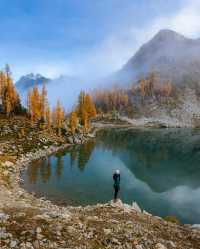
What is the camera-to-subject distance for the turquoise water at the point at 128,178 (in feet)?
136

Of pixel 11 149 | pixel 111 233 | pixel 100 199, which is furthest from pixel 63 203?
pixel 11 149

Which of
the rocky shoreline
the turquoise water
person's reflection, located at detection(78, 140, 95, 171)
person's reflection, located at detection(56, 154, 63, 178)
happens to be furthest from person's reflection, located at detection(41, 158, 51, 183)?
the rocky shoreline

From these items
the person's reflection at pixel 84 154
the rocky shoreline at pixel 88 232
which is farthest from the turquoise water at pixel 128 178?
the rocky shoreline at pixel 88 232

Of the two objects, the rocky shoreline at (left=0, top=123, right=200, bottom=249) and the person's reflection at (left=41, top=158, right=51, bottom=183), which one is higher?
the rocky shoreline at (left=0, top=123, right=200, bottom=249)

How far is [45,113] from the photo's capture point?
10956cm

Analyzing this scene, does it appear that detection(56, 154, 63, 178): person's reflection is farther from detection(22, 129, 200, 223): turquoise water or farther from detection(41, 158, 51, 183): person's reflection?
detection(41, 158, 51, 183): person's reflection

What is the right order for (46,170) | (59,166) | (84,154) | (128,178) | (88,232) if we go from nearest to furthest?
(88,232)
(128,178)
(46,170)
(59,166)
(84,154)

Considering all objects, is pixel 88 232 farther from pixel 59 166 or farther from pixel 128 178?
pixel 59 166

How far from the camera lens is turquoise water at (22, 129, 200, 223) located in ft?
136

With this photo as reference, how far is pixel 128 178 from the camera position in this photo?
190 feet

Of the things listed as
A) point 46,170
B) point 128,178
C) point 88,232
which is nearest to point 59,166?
point 46,170

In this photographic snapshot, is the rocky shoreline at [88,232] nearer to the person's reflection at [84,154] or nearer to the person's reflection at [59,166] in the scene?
the person's reflection at [59,166]

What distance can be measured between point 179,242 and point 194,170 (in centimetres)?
4952

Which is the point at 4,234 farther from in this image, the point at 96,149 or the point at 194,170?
the point at 96,149
